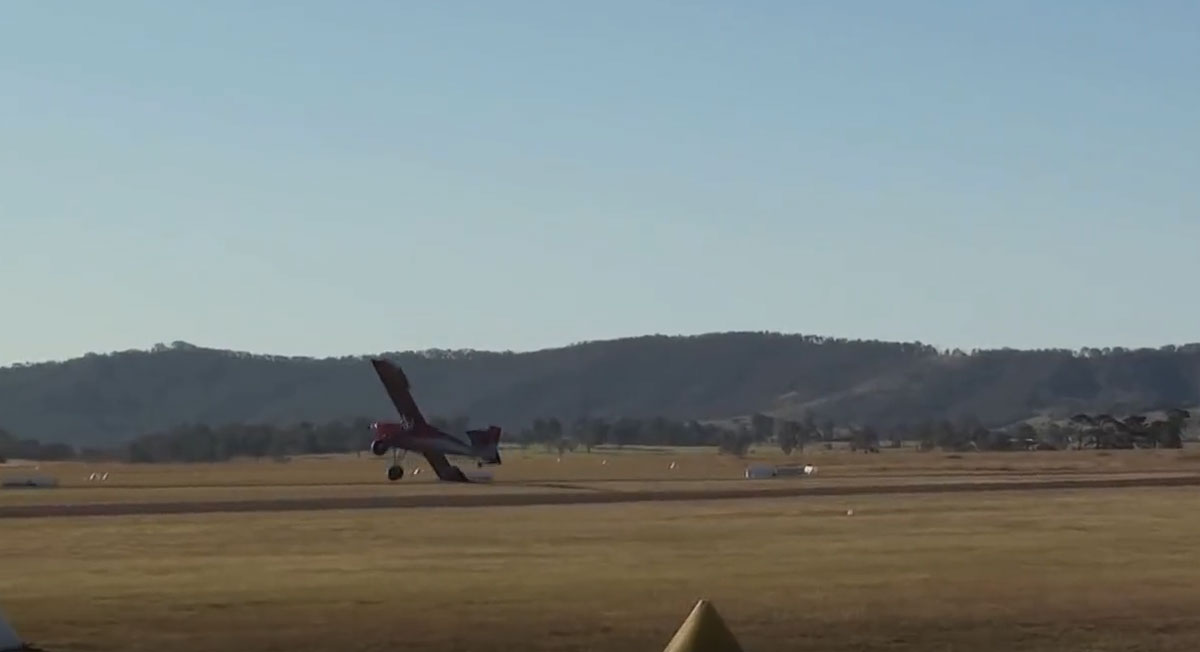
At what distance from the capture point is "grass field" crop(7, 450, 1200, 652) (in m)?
26.9

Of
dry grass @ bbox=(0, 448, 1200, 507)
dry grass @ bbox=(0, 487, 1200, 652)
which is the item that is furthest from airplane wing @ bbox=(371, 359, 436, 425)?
dry grass @ bbox=(0, 487, 1200, 652)

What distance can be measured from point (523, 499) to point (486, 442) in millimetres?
31300

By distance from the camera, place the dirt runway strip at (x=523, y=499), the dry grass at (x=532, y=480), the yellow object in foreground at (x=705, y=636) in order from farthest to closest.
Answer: the dry grass at (x=532, y=480)
the dirt runway strip at (x=523, y=499)
the yellow object in foreground at (x=705, y=636)

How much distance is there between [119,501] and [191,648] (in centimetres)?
3957

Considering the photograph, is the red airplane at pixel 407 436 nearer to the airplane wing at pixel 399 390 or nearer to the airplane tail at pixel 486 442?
the airplane wing at pixel 399 390

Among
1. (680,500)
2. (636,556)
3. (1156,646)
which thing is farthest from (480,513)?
(1156,646)

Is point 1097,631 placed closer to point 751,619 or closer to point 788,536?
point 751,619

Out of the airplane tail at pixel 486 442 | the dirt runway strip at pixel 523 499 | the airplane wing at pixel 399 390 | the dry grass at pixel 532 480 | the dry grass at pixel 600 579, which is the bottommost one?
the dry grass at pixel 600 579

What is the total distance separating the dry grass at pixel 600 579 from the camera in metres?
26.9

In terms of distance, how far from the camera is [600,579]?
34.5 metres

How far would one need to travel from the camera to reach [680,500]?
62438 millimetres

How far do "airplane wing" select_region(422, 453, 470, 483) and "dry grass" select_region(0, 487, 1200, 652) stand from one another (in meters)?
29.8

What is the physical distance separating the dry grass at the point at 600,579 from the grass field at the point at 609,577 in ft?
0.26

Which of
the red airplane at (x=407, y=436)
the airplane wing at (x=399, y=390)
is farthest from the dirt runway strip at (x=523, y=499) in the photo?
the airplane wing at (x=399, y=390)
